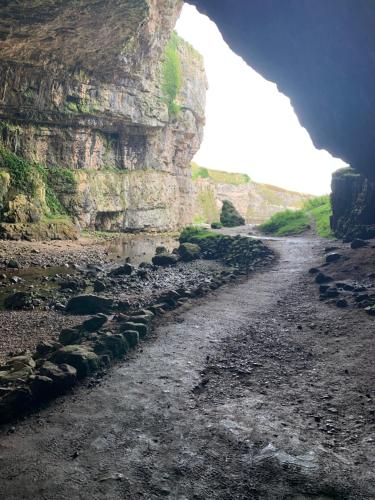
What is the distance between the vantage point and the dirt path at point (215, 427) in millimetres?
5738

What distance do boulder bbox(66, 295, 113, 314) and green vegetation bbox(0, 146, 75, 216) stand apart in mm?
25361

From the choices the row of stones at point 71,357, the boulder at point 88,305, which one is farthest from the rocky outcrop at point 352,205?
the row of stones at point 71,357

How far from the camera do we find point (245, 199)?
4412 inches

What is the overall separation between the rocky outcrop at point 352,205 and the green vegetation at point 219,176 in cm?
7157

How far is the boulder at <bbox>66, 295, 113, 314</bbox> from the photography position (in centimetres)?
1487

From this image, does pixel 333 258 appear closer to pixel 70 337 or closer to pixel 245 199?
pixel 70 337

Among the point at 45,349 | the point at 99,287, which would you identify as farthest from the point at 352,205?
the point at 45,349

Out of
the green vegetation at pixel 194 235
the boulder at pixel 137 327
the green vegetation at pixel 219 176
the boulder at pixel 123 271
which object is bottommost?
the boulder at pixel 137 327

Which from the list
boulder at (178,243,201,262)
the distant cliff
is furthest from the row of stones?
the distant cliff

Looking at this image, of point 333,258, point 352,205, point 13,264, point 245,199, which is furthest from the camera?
point 245,199

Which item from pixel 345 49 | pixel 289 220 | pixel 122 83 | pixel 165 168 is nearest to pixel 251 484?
pixel 345 49

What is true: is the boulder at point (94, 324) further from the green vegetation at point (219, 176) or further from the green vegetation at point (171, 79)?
the green vegetation at point (219, 176)

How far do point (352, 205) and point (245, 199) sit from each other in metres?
82.6

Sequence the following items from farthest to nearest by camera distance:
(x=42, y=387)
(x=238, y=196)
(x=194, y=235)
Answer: (x=238, y=196)
(x=194, y=235)
(x=42, y=387)
